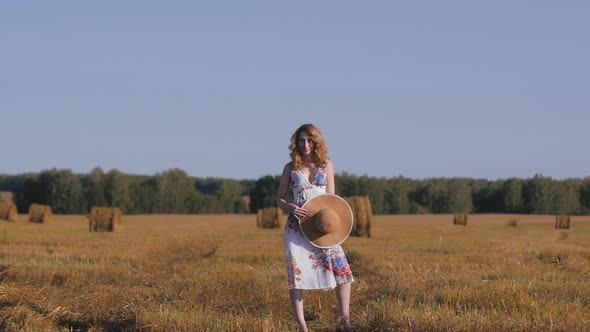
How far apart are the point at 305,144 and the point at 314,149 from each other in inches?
4.9

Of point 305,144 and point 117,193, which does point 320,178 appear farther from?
point 117,193

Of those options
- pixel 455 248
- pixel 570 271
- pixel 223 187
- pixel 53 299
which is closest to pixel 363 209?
pixel 455 248

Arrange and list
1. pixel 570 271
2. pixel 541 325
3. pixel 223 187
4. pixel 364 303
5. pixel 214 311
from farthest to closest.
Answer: pixel 223 187 → pixel 570 271 → pixel 364 303 → pixel 214 311 → pixel 541 325

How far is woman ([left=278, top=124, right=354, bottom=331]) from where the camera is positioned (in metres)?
8.02

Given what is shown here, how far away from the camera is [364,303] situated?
1004 centimetres

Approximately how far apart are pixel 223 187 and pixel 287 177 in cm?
9213

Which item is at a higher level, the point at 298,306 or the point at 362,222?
the point at 362,222

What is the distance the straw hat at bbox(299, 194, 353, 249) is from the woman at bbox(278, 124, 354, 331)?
0.18 feet

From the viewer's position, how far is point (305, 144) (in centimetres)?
810

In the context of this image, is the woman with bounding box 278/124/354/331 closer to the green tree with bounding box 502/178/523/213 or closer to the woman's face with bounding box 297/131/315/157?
the woman's face with bounding box 297/131/315/157

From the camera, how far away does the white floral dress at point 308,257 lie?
26.3 ft

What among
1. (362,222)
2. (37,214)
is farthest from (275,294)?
(37,214)

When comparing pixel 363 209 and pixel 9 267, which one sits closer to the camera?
pixel 9 267

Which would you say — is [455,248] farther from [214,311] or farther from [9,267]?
[214,311]
